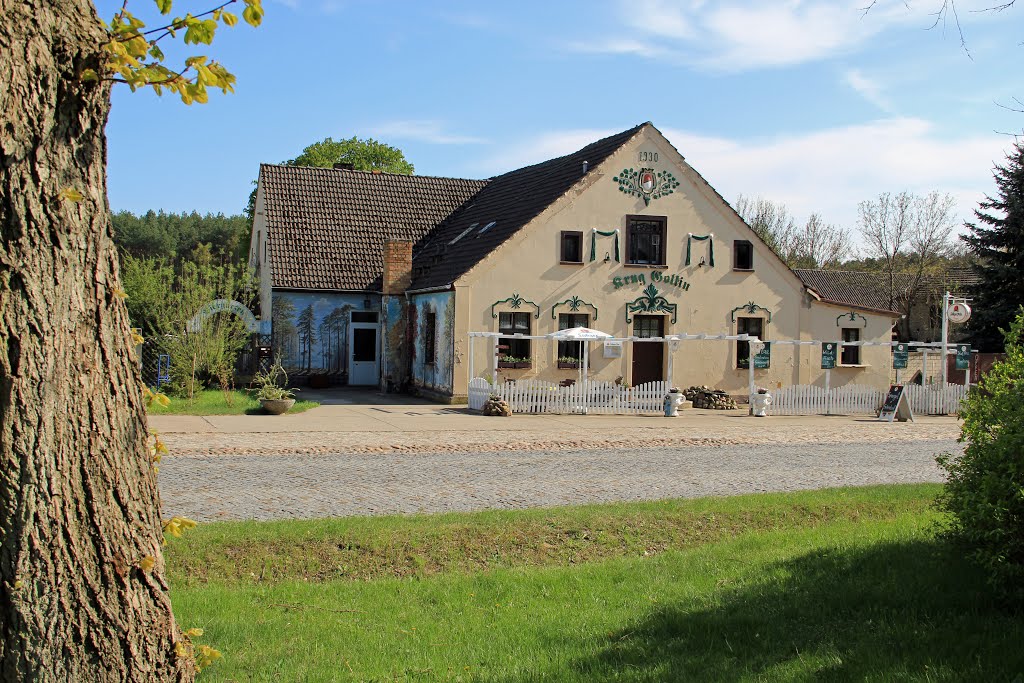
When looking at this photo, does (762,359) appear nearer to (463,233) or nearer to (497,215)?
(497,215)

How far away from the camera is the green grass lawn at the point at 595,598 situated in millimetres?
5836

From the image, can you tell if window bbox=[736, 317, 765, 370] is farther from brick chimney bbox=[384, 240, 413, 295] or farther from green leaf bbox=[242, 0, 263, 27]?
green leaf bbox=[242, 0, 263, 27]

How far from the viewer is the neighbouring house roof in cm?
5316

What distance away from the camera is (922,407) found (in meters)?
27.4

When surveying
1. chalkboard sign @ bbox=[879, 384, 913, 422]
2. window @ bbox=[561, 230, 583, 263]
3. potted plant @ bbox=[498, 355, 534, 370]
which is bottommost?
chalkboard sign @ bbox=[879, 384, 913, 422]

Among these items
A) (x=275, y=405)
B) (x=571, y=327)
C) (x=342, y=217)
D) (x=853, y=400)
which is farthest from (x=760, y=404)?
(x=342, y=217)

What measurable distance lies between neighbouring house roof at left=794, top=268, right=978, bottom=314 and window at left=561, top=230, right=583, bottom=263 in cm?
2810

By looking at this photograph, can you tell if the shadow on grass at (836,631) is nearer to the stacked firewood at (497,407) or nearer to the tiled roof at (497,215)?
the stacked firewood at (497,407)

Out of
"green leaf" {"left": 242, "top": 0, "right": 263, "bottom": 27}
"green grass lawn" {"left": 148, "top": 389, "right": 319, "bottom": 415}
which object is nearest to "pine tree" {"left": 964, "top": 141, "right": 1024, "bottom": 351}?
"green grass lawn" {"left": 148, "top": 389, "right": 319, "bottom": 415}

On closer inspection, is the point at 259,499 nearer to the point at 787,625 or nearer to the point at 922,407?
the point at 787,625

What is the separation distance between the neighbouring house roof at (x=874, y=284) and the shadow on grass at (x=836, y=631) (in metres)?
46.5

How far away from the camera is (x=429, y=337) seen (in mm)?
28938

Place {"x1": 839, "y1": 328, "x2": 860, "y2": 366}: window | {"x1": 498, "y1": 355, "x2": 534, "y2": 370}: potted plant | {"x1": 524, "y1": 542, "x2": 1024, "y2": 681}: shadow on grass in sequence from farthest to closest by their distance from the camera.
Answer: {"x1": 839, "y1": 328, "x2": 860, "y2": 366}: window
{"x1": 498, "y1": 355, "x2": 534, "y2": 370}: potted plant
{"x1": 524, "y1": 542, "x2": 1024, "y2": 681}: shadow on grass

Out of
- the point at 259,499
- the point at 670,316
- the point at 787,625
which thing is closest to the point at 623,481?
the point at 259,499
